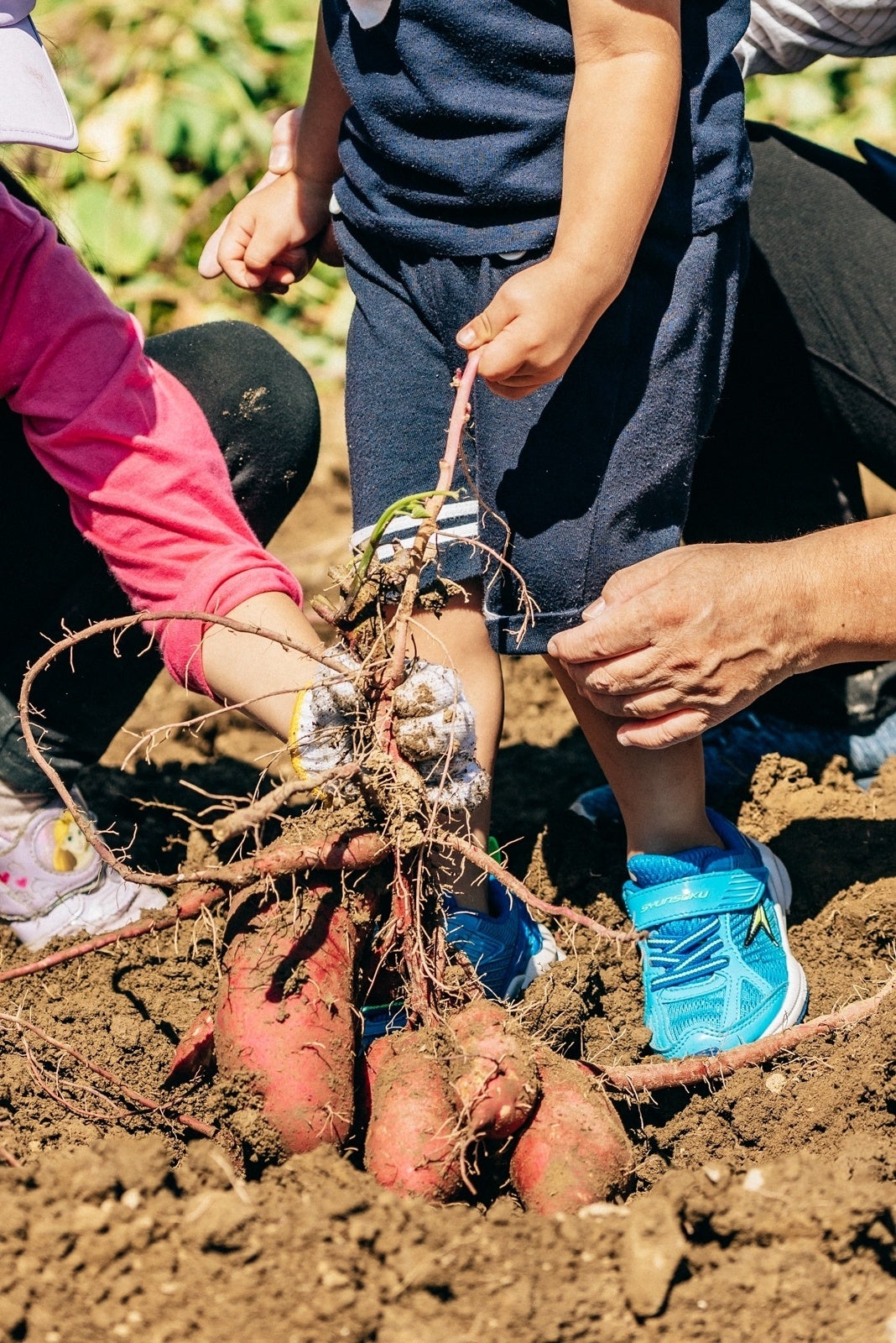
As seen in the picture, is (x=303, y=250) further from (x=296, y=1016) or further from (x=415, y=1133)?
(x=415, y=1133)

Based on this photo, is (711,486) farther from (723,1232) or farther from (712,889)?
(723,1232)

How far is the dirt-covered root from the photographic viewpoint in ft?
4.74

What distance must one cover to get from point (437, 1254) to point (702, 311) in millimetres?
1291

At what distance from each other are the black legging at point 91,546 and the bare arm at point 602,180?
80 cm

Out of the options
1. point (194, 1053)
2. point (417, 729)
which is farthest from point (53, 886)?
point (417, 729)

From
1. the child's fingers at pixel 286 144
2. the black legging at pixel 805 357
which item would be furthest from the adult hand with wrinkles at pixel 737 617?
the child's fingers at pixel 286 144

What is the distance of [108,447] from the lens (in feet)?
6.05

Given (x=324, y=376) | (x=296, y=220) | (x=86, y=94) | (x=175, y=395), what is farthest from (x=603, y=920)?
(x=86, y=94)

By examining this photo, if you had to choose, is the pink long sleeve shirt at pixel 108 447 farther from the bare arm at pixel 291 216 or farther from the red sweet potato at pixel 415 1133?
the red sweet potato at pixel 415 1133

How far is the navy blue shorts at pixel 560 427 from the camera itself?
1762mm

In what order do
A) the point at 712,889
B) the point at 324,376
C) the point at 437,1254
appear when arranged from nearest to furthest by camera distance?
1. the point at 437,1254
2. the point at 712,889
3. the point at 324,376

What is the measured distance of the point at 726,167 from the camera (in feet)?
5.81

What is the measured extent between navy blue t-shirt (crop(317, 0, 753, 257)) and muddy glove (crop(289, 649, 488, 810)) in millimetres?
666

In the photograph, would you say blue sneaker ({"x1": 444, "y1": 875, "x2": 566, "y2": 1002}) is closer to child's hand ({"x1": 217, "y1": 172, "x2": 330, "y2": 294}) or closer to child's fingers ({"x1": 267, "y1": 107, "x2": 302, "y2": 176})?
child's hand ({"x1": 217, "y1": 172, "x2": 330, "y2": 294})
